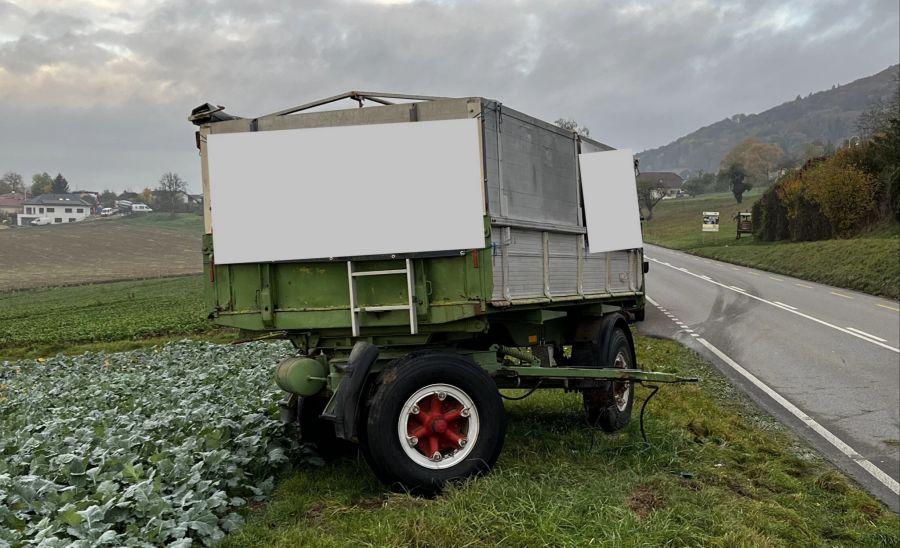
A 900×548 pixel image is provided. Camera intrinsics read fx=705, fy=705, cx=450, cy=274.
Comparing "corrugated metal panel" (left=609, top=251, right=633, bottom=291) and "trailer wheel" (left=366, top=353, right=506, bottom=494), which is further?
"corrugated metal panel" (left=609, top=251, right=633, bottom=291)

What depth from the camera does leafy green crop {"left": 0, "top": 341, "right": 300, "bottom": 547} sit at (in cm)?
416

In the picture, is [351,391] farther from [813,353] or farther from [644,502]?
[813,353]

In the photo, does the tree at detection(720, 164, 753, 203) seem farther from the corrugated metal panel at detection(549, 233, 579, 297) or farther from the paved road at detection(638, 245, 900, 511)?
the corrugated metal panel at detection(549, 233, 579, 297)

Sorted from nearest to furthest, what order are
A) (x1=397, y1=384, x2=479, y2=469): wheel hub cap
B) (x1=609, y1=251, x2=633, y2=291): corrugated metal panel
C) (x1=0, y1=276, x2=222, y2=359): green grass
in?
1. (x1=397, y1=384, x2=479, y2=469): wheel hub cap
2. (x1=609, y1=251, x2=633, y2=291): corrugated metal panel
3. (x1=0, y1=276, x2=222, y2=359): green grass

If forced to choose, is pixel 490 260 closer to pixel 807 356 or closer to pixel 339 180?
pixel 339 180

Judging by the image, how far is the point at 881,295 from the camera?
24156 millimetres

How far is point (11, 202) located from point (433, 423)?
8945cm

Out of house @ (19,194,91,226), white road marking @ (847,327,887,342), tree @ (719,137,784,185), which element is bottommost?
white road marking @ (847,327,887,342)

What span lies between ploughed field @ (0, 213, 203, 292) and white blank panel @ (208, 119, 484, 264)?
34728 mm

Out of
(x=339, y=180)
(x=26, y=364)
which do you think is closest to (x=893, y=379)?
(x=339, y=180)

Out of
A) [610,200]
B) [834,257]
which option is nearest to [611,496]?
[610,200]

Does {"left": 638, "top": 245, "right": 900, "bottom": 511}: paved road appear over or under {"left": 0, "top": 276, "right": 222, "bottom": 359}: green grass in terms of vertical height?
under

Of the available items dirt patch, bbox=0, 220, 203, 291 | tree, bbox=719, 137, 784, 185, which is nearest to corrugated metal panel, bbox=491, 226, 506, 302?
dirt patch, bbox=0, 220, 203, 291

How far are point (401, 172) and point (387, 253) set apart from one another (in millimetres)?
620
